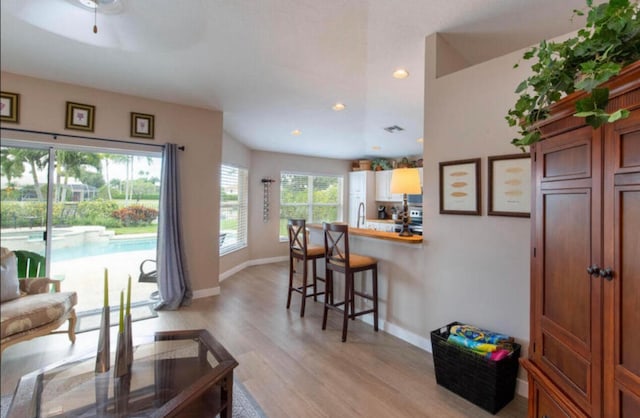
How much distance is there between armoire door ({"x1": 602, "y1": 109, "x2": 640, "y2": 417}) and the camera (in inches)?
34.3

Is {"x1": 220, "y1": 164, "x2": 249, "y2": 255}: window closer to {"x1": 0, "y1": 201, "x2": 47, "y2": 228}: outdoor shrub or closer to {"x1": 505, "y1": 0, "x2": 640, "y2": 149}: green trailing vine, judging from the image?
{"x1": 0, "y1": 201, "x2": 47, "y2": 228}: outdoor shrub

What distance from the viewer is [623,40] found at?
916 mm

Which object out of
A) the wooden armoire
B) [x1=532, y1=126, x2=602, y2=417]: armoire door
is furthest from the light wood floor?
[x1=532, y1=126, x2=602, y2=417]: armoire door

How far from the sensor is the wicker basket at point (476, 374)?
1795mm

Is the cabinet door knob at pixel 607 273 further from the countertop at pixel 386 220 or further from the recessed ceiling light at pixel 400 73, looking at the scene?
the countertop at pixel 386 220

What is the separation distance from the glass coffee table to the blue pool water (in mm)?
516

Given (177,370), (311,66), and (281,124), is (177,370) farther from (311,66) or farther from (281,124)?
(281,124)

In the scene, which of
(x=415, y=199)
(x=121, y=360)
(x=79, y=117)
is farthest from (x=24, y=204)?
(x=415, y=199)

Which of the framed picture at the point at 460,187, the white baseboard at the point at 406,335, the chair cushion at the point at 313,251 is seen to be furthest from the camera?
the chair cushion at the point at 313,251

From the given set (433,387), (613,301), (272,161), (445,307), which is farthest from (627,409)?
(272,161)

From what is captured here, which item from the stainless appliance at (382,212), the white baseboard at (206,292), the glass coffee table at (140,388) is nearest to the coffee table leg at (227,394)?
the glass coffee table at (140,388)

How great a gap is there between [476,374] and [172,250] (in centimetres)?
311

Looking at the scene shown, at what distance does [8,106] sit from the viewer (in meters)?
0.65

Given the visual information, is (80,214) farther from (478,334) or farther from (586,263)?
(478,334)
